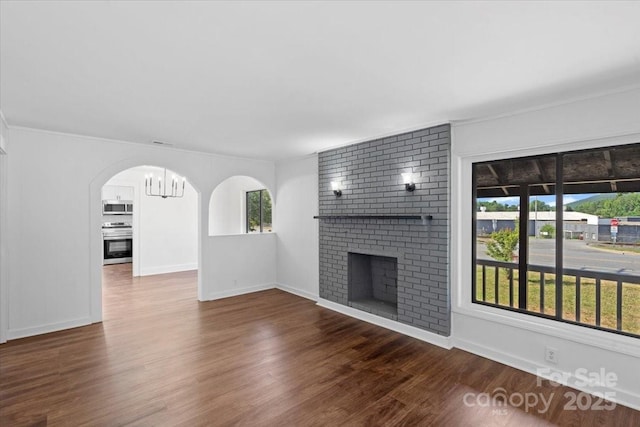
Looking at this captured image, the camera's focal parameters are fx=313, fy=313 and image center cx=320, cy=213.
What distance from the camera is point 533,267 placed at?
335 centimetres

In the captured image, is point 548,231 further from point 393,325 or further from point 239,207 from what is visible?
point 239,207

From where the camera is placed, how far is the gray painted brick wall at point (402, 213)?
3.72 meters

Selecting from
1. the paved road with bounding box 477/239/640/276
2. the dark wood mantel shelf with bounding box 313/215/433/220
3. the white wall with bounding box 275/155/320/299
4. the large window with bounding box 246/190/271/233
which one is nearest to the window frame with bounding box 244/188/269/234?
the large window with bounding box 246/190/271/233

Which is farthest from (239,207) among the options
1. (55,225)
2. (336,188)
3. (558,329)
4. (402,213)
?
(558,329)

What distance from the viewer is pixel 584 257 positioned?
9.87 feet

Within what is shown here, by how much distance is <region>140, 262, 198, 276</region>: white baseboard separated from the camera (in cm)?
780

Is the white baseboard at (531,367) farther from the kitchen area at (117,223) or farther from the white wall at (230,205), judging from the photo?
the kitchen area at (117,223)

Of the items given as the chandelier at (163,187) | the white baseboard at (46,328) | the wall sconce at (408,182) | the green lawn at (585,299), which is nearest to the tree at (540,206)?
the green lawn at (585,299)

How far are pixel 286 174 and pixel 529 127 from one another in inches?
165

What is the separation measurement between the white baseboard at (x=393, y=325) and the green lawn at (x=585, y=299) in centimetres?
78

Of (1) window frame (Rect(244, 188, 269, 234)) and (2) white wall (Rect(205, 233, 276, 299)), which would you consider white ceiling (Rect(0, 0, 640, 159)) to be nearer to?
(2) white wall (Rect(205, 233, 276, 299))

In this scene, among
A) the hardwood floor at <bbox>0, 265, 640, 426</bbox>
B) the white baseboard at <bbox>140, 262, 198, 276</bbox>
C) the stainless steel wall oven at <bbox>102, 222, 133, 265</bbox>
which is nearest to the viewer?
the hardwood floor at <bbox>0, 265, 640, 426</bbox>

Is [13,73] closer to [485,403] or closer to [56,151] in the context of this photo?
[56,151]

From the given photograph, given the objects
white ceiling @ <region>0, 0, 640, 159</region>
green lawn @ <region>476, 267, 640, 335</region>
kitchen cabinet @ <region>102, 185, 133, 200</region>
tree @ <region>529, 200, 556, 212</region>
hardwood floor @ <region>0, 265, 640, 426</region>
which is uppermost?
white ceiling @ <region>0, 0, 640, 159</region>
